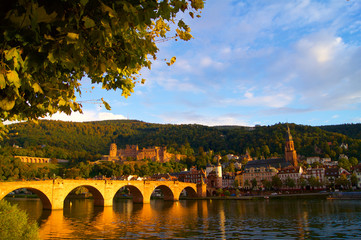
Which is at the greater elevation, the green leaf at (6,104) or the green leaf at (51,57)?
the green leaf at (51,57)

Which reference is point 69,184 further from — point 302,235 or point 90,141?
point 90,141

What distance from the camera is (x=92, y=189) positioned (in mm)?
46031

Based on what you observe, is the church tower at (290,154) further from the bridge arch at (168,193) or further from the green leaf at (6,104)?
the green leaf at (6,104)

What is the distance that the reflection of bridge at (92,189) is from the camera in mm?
35312

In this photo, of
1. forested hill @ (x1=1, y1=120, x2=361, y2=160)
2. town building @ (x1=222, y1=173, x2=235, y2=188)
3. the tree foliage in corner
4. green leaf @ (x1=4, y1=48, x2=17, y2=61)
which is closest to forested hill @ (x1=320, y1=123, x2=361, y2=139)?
forested hill @ (x1=1, y1=120, x2=361, y2=160)

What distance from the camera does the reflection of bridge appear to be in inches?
1390

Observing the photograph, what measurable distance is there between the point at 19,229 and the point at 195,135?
183835mm

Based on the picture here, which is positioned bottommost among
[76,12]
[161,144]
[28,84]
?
[28,84]

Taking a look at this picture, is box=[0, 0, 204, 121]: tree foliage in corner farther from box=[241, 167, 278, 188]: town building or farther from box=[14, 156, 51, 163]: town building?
box=[14, 156, 51, 163]: town building

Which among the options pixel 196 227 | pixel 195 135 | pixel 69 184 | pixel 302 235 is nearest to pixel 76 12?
pixel 302 235

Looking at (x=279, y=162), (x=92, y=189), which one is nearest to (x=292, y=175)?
(x=279, y=162)

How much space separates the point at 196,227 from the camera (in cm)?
2412

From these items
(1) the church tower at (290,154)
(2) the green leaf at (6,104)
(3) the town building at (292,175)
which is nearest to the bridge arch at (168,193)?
(3) the town building at (292,175)

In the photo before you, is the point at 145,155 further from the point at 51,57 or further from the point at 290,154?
the point at 51,57
